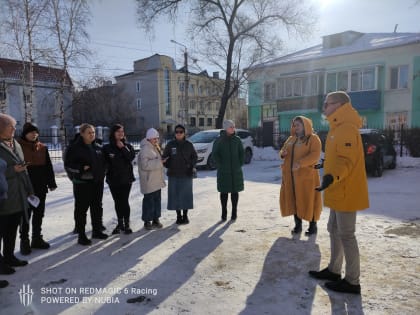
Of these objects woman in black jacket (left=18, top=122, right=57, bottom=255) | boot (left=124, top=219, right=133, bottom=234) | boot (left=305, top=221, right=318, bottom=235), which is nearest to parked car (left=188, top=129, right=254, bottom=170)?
boot (left=124, top=219, right=133, bottom=234)

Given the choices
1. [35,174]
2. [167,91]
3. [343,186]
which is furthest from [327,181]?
[167,91]

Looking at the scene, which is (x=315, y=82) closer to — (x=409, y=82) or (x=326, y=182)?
(x=409, y=82)

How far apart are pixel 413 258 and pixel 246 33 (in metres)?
20.6

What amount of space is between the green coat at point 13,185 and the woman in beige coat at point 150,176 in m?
1.77

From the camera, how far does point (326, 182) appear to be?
10.0 ft

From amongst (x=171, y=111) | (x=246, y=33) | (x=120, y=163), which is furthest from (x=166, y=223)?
(x=171, y=111)

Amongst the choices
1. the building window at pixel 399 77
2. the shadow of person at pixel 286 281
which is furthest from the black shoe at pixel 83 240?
the building window at pixel 399 77

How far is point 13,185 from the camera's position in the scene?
3.85 meters

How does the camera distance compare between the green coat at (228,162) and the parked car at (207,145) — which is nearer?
the green coat at (228,162)

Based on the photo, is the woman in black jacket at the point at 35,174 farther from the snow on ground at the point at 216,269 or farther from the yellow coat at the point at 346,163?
the yellow coat at the point at 346,163

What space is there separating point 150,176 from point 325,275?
3.02 m

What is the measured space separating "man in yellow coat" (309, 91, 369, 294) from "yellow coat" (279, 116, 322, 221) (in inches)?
58.0

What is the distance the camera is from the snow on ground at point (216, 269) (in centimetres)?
306

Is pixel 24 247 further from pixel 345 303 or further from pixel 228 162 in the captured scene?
pixel 345 303
